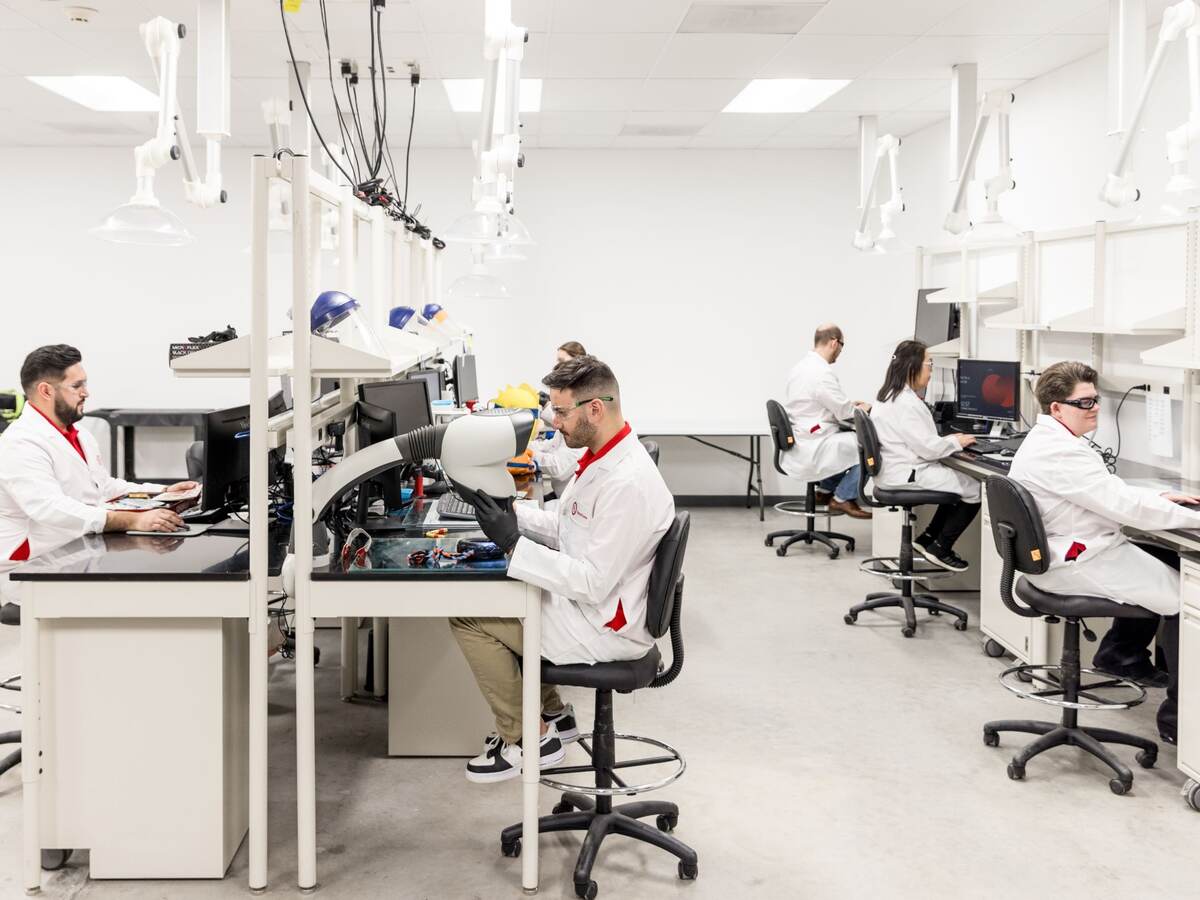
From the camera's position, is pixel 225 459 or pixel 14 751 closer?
pixel 225 459

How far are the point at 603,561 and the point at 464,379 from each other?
3.45 m

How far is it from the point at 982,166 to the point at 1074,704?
13.0 feet

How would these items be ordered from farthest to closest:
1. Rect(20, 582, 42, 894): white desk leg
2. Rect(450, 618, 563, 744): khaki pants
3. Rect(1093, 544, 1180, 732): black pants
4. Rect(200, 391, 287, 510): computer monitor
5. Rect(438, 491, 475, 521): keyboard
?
Rect(1093, 544, 1180, 732): black pants < Rect(438, 491, 475, 521): keyboard < Rect(200, 391, 287, 510): computer monitor < Rect(450, 618, 563, 744): khaki pants < Rect(20, 582, 42, 894): white desk leg

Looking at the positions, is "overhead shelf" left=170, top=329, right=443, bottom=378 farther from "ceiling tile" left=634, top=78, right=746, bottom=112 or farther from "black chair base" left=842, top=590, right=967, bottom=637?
"ceiling tile" left=634, top=78, right=746, bottom=112

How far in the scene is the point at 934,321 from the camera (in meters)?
6.50

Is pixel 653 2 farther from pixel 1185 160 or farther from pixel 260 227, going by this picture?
pixel 260 227

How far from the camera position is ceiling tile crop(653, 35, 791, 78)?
477cm

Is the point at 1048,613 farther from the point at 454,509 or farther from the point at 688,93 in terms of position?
the point at 688,93

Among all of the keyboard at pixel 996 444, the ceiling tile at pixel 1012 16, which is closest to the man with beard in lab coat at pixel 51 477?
the keyboard at pixel 996 444

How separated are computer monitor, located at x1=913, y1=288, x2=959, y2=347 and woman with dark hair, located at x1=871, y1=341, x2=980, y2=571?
138 centimetres

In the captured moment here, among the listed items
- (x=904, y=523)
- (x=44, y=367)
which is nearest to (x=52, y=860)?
(x=44, y=367)

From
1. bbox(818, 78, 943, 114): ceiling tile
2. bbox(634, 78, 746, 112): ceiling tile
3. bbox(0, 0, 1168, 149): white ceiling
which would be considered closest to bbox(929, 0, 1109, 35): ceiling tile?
bbox(0, 0, 1168, 149): white ceiling

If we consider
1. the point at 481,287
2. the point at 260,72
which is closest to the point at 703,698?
the point at 481,287

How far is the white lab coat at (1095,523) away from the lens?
3.12 metres
